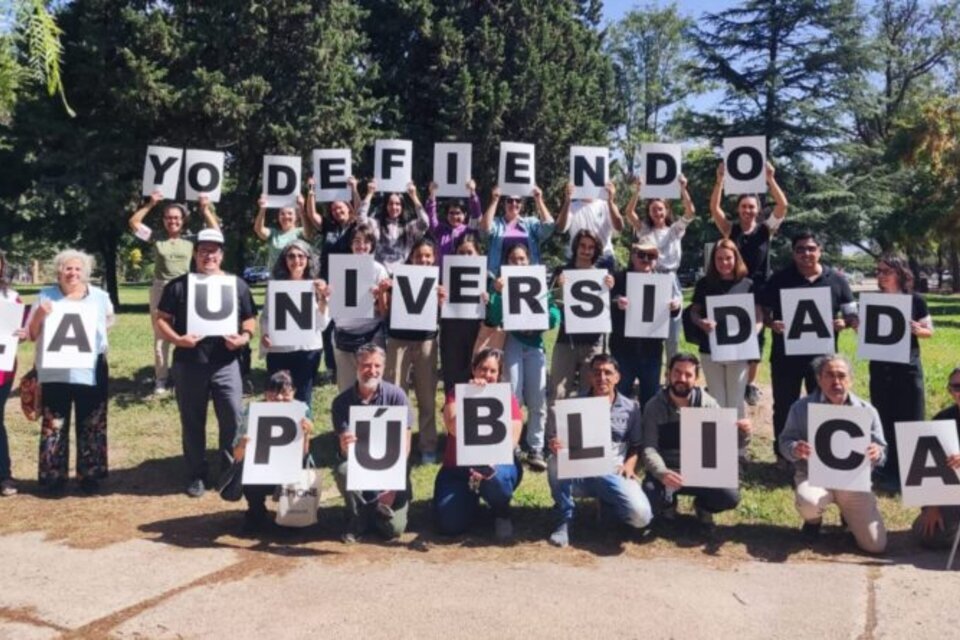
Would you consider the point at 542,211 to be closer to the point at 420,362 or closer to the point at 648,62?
the point at 420,362

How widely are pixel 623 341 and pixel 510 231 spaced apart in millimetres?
1553

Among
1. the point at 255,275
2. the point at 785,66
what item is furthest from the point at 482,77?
the point at 255,275

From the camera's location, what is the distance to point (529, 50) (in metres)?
22.5

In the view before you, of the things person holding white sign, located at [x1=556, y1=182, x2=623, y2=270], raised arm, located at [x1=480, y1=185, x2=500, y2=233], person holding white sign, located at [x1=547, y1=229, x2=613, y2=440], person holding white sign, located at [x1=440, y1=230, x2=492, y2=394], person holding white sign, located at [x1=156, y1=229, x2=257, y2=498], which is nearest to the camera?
person holding white sign, located at [x1=156, y1=229, x2=257, y2=498]

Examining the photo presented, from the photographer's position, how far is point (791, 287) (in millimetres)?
6867

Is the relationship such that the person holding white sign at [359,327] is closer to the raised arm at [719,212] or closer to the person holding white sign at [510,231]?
the person holding white sign at [510,231]

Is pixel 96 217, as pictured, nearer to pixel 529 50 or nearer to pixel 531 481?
pixel 529 50

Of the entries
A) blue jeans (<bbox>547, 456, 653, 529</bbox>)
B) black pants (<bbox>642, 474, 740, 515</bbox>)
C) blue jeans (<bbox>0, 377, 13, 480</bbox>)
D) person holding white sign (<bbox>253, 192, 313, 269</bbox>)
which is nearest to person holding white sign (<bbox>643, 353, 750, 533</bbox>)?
black pants (<bbox>642, 474, 740, 515</bbox>)

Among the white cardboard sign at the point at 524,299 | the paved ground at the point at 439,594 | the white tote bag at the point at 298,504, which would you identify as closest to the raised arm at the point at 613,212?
the white cardboard sign at the point at 524,299

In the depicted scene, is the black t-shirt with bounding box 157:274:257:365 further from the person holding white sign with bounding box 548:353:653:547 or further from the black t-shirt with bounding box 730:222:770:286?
the black t-shirt with bounding box 730:222:770:286

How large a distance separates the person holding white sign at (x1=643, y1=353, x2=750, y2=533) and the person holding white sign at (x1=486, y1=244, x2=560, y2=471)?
1403 mm

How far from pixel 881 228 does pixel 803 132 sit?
182 inches

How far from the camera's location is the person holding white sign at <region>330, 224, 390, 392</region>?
720 centimetres

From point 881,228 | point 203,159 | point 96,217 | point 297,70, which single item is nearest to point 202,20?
point 297,70
